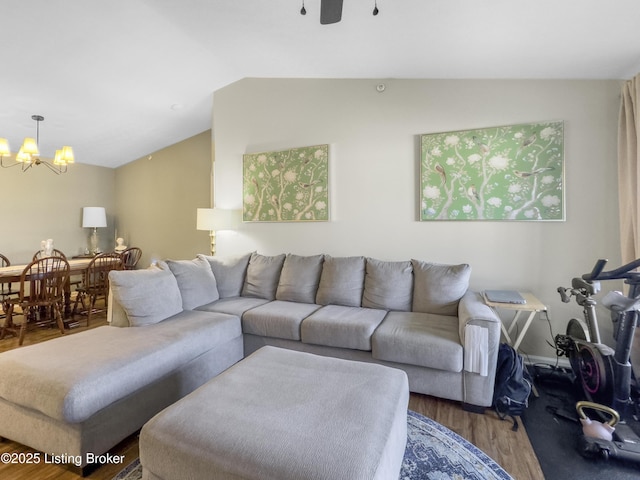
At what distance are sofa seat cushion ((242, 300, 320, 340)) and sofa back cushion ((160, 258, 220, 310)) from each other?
524 millimetres

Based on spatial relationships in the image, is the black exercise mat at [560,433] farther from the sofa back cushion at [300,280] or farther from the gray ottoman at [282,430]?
the sofa back cushion at [300,280]

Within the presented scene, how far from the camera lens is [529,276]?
2.64m

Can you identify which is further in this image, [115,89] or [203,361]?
[115,89]

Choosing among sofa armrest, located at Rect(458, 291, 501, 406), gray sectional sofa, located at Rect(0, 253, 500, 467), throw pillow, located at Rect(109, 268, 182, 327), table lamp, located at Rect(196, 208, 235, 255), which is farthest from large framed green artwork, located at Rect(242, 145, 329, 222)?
sofa armrest, located at Rect(458, 291, 501, 406)

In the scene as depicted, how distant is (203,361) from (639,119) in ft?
11.3

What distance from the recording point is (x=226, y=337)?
2398 millimetres

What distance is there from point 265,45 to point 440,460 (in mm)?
3376

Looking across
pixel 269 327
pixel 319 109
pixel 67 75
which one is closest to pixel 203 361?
pixel 269 327

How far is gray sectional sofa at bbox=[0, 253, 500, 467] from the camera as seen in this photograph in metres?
1.51

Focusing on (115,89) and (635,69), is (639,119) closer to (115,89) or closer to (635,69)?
(635,69)

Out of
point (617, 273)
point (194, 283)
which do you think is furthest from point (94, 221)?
point (617, 273)

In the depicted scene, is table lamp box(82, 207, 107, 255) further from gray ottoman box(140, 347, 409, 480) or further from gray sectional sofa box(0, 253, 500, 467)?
gray ottoman box(140, 347, 409, 480)

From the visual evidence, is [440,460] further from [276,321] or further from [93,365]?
[93,365]

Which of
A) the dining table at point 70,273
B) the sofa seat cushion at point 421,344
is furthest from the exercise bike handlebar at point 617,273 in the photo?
the dining table at point 70,273
